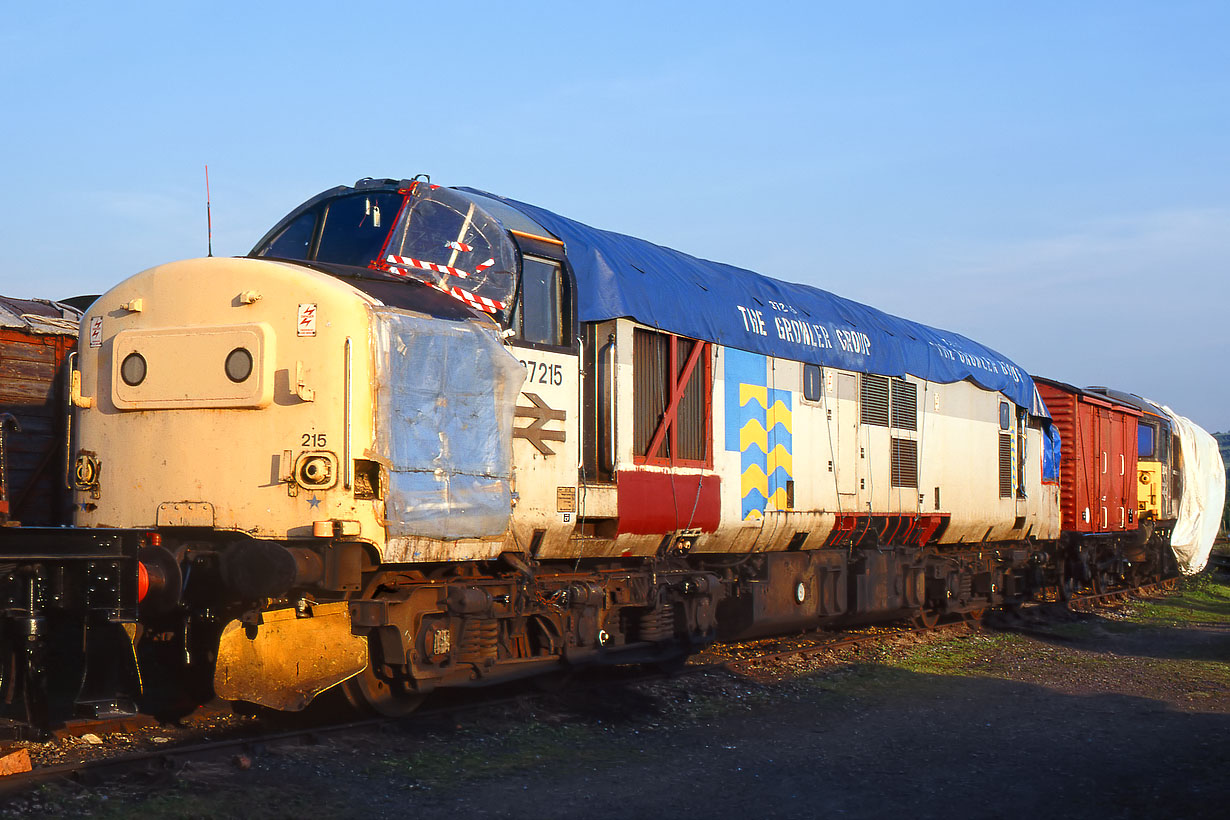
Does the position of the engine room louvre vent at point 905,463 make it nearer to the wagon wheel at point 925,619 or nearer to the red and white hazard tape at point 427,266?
the wagon wheel at point 925,619

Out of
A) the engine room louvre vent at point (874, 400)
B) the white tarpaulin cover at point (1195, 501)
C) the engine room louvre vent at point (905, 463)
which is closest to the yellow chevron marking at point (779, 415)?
the engine room louvre vent at point (874, 400)

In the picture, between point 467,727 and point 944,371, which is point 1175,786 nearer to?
point 467,727

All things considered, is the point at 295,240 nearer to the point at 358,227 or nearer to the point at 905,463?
the point at 358,227

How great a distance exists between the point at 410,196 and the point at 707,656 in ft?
20.1

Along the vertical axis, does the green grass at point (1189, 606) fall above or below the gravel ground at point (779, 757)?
below

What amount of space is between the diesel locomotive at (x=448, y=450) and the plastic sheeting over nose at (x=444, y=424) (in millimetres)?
19

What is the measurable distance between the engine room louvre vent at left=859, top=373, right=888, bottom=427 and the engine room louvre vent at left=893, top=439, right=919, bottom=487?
1.45 ft

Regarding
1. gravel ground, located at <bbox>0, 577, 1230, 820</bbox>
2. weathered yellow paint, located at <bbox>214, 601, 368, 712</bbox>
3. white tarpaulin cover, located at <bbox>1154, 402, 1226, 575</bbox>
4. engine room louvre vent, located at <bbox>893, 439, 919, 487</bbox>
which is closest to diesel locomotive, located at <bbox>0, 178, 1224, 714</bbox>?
weathered yellow paint, located at <bbox>214, 601, 368, 712</bbox>

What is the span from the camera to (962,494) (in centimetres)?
1605

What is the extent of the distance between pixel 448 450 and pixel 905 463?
8253 millimetres

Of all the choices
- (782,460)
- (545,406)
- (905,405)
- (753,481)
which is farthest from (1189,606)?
(545,406)

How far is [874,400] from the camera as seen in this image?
14.2 metres

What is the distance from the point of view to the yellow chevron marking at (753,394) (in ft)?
38.3

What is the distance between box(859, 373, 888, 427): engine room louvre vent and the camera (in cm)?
1395
